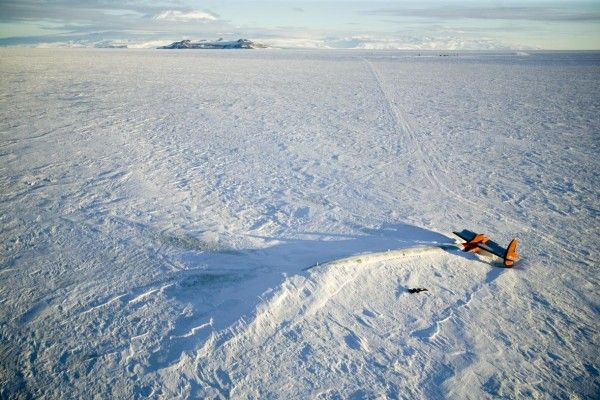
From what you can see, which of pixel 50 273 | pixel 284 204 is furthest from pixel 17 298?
pixel 284 204

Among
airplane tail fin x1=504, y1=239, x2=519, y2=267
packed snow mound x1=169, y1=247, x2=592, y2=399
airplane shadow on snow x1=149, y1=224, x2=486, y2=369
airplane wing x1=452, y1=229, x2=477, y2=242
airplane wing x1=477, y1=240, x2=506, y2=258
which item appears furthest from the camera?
airplane wing x1=452, y1=229, x2=477, y2=242

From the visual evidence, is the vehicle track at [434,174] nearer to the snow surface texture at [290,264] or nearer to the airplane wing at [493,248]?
the snow surface texture at [290,264]

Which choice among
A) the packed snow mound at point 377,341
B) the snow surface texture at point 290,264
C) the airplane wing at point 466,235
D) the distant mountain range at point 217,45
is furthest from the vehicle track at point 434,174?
the distant mountain range at point 217,45

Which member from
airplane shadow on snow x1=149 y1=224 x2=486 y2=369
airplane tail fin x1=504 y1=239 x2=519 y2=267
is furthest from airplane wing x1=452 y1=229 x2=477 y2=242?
airplane tail fin x1=504 y1=239 x2=519 y2=267

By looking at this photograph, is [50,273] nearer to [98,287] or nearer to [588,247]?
[98,287]

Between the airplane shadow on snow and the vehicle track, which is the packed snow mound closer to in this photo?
the airplane shadow on snow

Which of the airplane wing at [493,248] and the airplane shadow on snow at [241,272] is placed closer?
the airplane shadow on snow at [241,272]
